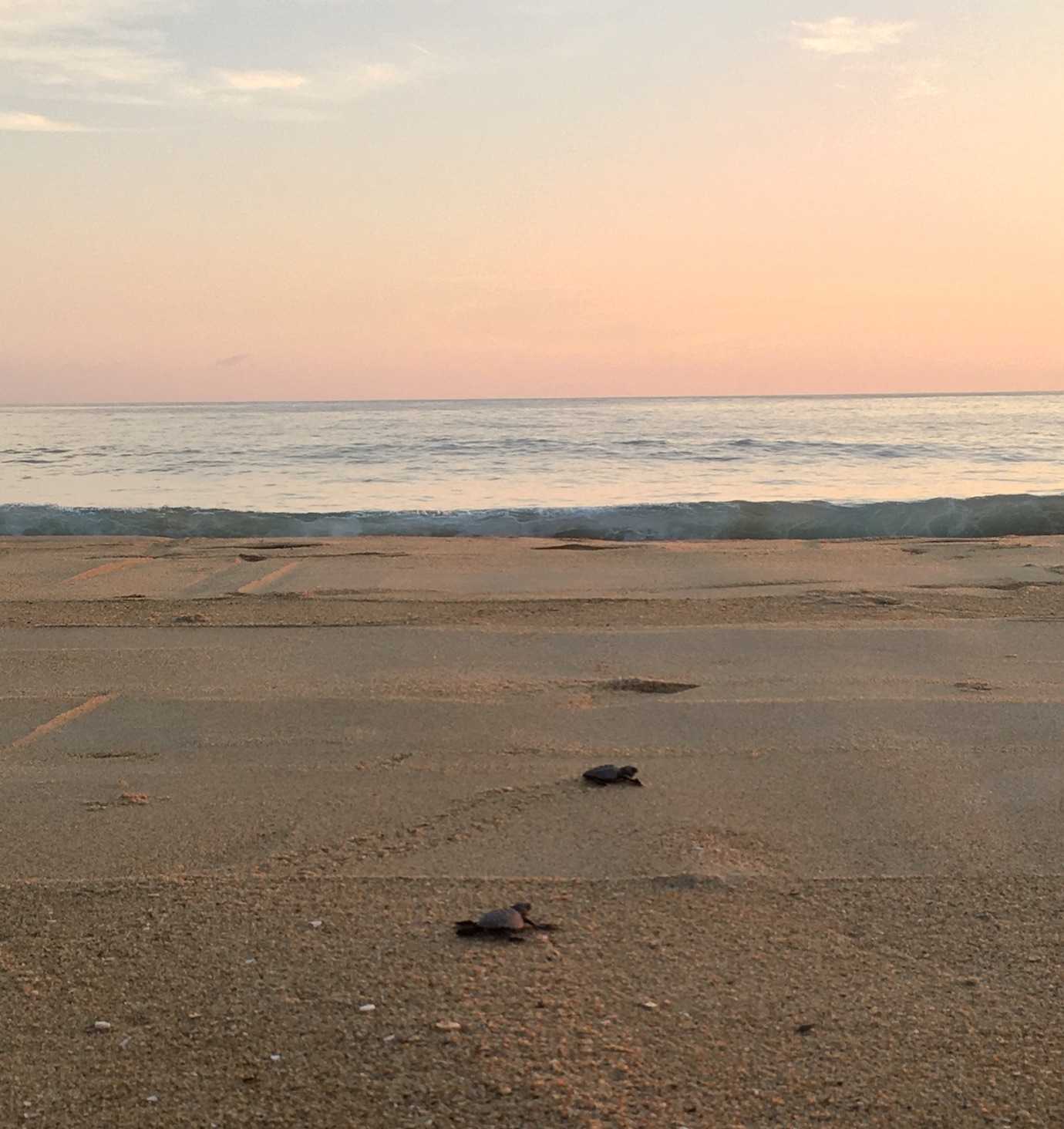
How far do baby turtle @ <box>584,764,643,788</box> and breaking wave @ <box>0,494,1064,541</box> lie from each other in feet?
26.3

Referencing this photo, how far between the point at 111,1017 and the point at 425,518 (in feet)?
32.5

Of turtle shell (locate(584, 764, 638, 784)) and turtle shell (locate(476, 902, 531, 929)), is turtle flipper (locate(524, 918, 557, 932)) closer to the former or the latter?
turtle shell (locate(476, 902, 531, 929))

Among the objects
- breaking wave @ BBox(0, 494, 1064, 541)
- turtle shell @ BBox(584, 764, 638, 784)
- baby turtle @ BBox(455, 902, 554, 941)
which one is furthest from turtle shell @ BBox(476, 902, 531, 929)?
breaking wave @ BBox(0, 494, 1064, 541)

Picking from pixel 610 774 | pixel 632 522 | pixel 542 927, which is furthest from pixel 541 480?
pixel 542 927

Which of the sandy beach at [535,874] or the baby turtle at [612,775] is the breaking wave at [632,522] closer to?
the sandy beach at [535,874]

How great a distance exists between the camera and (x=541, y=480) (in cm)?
1869

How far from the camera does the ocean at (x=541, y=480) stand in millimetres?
11703

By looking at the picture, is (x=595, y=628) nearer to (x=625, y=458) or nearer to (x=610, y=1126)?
(x=610, y=1126)

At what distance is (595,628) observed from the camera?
5.52 m

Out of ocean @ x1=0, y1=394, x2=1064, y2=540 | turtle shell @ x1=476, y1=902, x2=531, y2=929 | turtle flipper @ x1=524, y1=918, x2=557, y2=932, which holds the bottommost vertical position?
turtle flipper @ x1=524, y1=918, x2=557, y2=932

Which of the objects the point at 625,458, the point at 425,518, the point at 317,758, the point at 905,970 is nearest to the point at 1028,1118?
the point at 905,970

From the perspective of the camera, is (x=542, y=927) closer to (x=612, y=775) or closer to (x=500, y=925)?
(x=500, y=925)

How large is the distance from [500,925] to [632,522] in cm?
940

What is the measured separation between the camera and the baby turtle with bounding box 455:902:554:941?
7.96 feet
